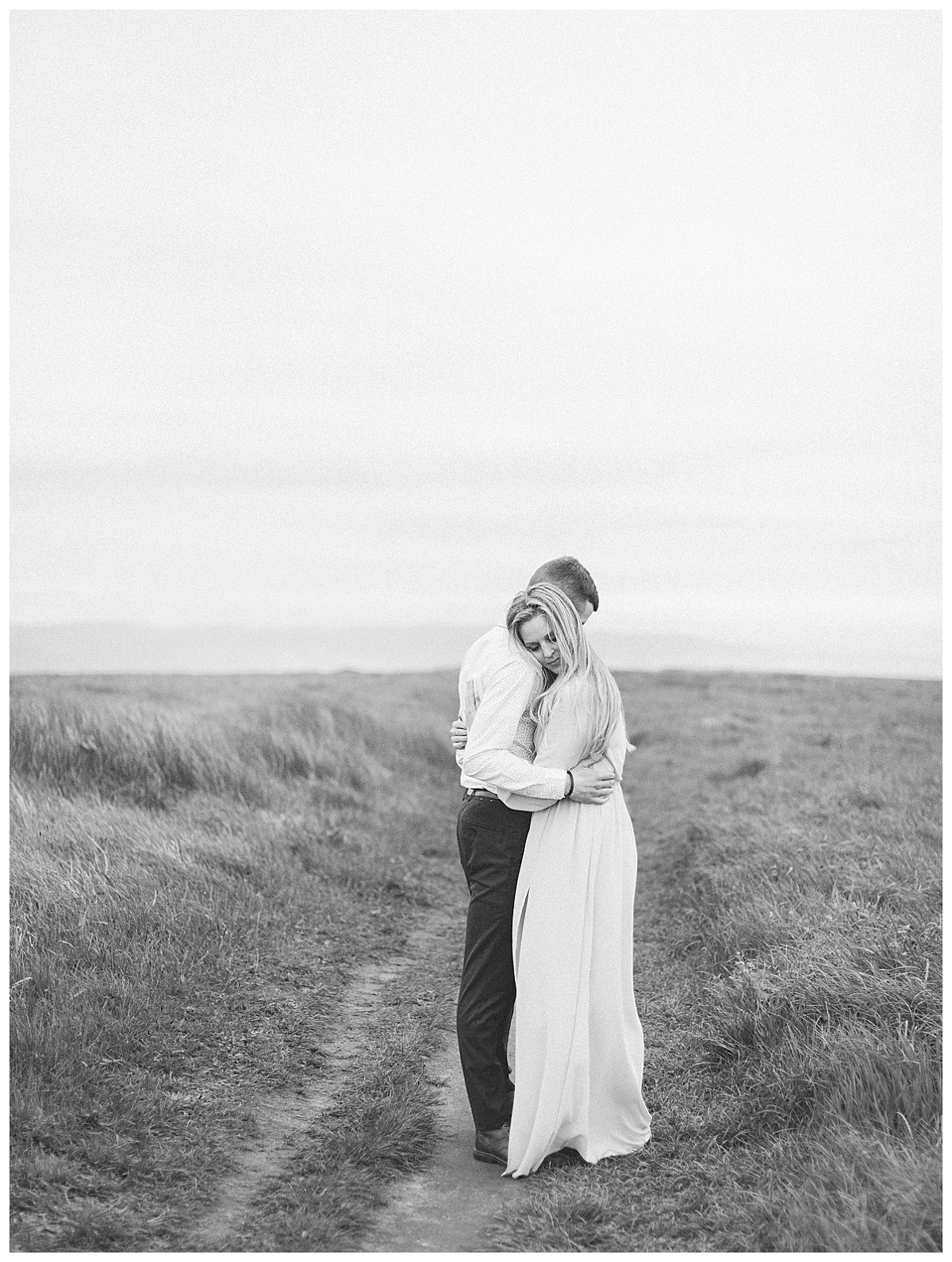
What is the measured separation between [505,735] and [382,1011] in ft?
9.70

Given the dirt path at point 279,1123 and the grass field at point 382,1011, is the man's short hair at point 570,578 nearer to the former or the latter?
the grass field at point 382,1011

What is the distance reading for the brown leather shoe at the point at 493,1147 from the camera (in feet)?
15.3

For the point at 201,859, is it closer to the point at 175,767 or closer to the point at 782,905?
the point at 175,767

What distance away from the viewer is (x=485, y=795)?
479 centimetres

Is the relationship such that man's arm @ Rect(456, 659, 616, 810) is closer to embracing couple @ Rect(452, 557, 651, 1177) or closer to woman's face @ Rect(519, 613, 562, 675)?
embracing couple @ Rect(452, 557, 651, 1177)

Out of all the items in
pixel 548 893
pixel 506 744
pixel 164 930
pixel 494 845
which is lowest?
pixel 164 930

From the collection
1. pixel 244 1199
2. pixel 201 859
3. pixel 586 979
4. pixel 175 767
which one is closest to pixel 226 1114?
pixel 244 1199

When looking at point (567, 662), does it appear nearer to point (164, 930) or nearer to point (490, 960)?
point (490, 960)

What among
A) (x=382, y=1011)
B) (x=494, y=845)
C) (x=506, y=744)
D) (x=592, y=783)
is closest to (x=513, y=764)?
(x=506, y=744)

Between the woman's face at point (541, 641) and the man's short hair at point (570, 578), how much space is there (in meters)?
0.16

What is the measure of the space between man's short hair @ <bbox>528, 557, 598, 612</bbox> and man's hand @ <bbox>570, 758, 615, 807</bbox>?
72 cm

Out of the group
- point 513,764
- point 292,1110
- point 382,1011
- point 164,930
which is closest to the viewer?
point 513,764

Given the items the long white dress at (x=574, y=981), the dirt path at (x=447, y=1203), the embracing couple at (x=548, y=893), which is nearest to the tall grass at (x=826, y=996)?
the long white dress at (x=574, y=981)

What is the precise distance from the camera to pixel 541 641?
185 inches
